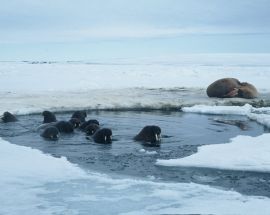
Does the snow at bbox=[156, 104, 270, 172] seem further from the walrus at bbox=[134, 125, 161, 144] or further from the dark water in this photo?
the walrus at bbox=[134, 125, 161, 144]

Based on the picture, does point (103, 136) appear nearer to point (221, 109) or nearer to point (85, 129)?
point (85, 129)

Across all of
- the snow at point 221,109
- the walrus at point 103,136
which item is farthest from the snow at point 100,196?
the snow at point 221,109

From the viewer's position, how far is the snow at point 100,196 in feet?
17.8

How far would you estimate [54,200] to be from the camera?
227 inches

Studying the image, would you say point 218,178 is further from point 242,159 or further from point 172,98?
point 172,98

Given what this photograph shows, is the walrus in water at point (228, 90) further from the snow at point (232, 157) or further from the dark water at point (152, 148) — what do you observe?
the snow at point (232, 157)

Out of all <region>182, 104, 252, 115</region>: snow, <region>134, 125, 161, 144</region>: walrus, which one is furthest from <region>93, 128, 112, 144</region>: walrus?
<region>182, 104, 252, 115</region>: snow

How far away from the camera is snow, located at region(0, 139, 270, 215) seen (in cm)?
544

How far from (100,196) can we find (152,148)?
3.33 m

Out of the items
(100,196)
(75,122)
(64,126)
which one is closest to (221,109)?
(75,122)

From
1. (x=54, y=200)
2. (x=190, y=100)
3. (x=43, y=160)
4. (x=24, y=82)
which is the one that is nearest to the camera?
(x=54, y=200)

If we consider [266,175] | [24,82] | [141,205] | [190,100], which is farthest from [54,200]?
[24,82]

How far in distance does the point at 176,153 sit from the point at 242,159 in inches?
49.3

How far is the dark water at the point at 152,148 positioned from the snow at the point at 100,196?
479 millimetres
